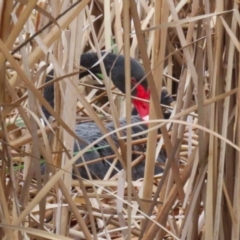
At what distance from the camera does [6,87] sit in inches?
23.2

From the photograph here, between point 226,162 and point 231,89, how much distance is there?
0.27 ft

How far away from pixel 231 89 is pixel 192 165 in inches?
4.1

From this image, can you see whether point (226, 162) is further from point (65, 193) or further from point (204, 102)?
point (65, 193)

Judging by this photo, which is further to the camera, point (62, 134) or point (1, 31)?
point (62, 134)

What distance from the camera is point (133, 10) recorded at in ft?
1.70

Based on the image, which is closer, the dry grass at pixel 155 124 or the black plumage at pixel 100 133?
the dry grass at pixel 155 124

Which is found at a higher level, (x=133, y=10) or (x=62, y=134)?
(x=133, y=10)

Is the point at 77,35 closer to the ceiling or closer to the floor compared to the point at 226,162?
closer to the ceiling

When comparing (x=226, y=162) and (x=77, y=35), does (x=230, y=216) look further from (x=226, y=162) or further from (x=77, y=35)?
(x=77, y=35)

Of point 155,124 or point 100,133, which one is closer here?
point 155,124

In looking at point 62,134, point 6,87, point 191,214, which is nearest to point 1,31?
point 6,87

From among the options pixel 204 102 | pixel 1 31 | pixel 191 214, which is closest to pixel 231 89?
pixel 204 102

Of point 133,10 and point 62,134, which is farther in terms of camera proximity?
point 62,134

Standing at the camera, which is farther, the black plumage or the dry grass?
the black plumage
